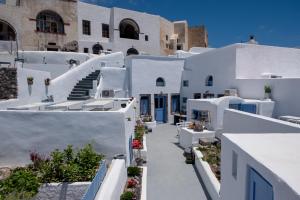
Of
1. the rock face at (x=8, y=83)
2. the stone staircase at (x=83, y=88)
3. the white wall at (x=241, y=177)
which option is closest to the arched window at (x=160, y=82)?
the stone staircase at (x=83, y=88)

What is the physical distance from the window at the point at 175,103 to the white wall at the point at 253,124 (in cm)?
1393

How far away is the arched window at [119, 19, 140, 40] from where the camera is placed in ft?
114

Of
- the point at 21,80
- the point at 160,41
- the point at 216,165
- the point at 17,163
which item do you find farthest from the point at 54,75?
the point at 160,41

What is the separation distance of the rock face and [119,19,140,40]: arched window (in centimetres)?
2385

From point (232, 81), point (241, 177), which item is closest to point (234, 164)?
point (241, 177)

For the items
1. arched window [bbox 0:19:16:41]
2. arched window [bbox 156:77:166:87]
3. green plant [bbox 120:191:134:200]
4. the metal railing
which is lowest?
green plant [bbox 120:191:134:200]

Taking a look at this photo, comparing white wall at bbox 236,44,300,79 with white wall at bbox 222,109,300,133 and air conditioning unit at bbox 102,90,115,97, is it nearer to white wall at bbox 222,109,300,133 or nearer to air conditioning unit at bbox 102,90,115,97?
white wall at bbox 222,109,300,133

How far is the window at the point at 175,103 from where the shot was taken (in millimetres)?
25500

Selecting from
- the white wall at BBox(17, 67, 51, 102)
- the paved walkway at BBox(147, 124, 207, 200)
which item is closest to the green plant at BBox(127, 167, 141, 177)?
the paved walkway at BBox(147, 124, 207, 200)

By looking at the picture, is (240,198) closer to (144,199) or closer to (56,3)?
(144,199)

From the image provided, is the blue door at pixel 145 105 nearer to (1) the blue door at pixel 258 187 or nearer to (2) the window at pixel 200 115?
(2) the window at pixel 200 115

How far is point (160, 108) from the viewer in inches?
979

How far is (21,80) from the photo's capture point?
41.7ft

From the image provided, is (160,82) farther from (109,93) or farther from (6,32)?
(6,32)
